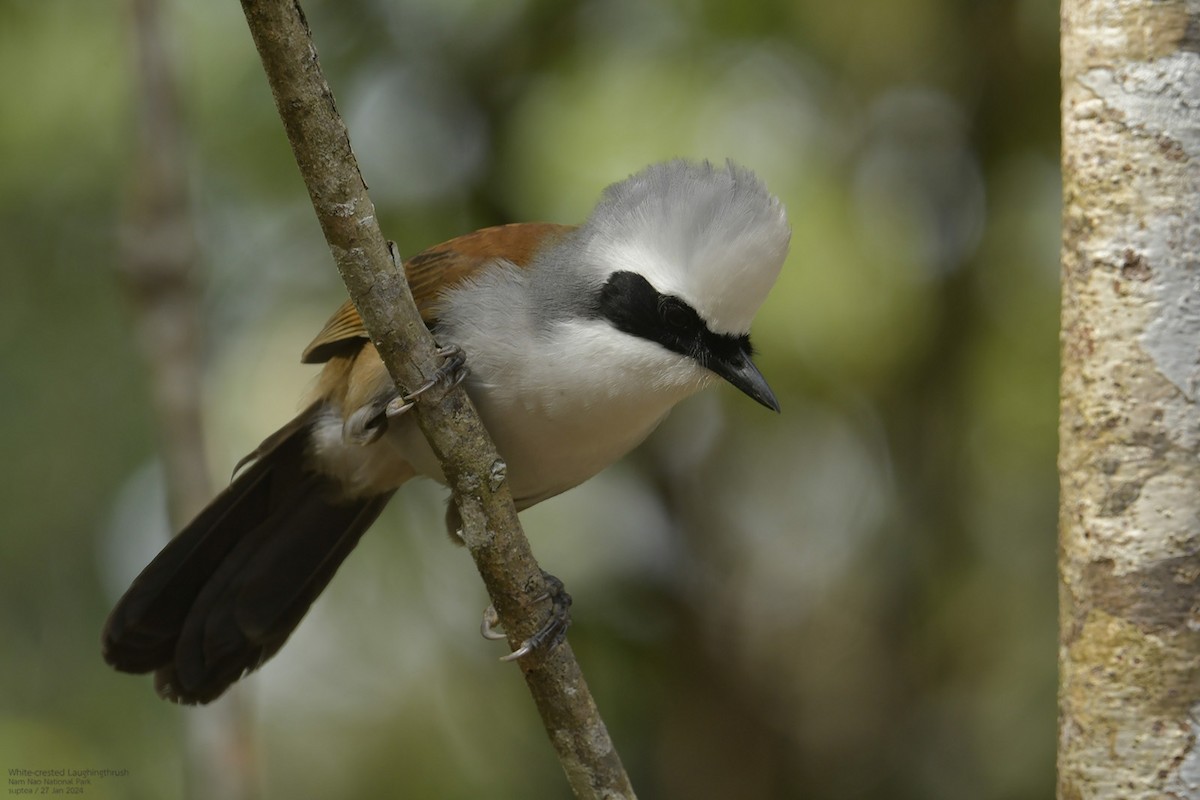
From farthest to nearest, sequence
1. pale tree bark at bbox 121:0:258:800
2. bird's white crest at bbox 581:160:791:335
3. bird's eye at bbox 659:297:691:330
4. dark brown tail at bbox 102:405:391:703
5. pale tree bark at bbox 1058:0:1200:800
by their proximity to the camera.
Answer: dark brown tail at bbox 102:405:391:703 → pale tree bark at bbox 121:0:258:800 → bird's eye at bbox 659:297:691:330 → bird's white crest at bbox 581:160:791:335 → pale tree bark at bbox 1058:0:1200:800

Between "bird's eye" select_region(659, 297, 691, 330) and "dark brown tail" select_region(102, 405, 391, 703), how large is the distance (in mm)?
1477

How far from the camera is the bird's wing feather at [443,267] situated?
3.63m

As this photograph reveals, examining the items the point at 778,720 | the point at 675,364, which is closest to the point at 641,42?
the point at 675,364

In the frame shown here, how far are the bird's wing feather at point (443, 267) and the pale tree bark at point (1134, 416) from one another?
1.74 m

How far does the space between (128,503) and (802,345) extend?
331 cm

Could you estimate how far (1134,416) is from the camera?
243 cm

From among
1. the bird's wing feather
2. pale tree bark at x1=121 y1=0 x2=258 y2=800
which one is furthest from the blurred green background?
pale tree bark at x1=121 y1=0 x2=258 y2=800

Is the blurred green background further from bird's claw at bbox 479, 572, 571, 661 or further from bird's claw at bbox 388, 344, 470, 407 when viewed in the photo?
bird's claw at bbox 388, 344, 470, 407

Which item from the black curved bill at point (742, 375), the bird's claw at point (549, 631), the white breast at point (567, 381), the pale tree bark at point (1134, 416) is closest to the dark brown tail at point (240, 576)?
the white breast at point (567, 381)

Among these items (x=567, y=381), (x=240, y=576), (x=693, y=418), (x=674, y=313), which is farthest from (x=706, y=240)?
(x=693, y=418)

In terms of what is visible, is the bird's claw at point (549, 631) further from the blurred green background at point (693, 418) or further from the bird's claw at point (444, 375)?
the blurred green background at point (693, 418)

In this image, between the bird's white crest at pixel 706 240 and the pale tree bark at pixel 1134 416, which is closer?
the pale tree bark at pixel 1134 416

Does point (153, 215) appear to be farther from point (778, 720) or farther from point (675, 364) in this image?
point (778, 720)

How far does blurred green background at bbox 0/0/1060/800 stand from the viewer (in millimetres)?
5488
